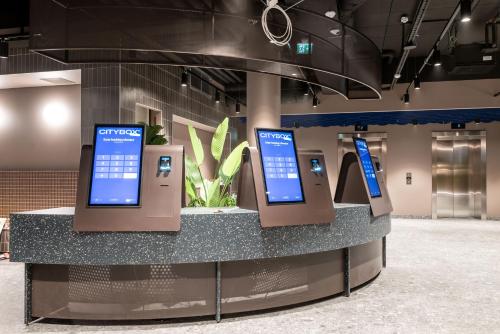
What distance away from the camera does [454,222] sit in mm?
10828

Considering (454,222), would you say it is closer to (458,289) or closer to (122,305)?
(458,289)

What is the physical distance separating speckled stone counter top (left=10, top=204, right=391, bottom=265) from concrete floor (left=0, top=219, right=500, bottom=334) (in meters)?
0.49

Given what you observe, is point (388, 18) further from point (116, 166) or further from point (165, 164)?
point (116, 166)

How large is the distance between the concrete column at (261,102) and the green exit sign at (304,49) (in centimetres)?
207

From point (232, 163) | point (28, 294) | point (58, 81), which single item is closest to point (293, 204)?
point (232, 163)

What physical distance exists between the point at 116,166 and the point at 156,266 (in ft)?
2.56

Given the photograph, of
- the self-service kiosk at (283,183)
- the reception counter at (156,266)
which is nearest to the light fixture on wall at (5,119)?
the reception counter at (156,266)

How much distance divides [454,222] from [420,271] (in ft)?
21.8

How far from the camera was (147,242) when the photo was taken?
2.98m

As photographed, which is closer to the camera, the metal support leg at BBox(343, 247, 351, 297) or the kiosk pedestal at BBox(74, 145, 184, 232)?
the kiosk pedestal at BBox(74, 145, 184, 232)

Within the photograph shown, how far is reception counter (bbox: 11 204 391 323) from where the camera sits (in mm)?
2971

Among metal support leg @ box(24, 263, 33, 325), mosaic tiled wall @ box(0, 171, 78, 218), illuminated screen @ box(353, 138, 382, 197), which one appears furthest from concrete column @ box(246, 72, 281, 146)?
metal support leg @ box(24, 263, 33, 325)

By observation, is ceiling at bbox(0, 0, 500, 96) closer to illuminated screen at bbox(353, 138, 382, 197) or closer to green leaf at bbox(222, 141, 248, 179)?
green leaf at bbox(222, 141, 248, 179)

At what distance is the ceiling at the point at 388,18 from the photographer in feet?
19.9
